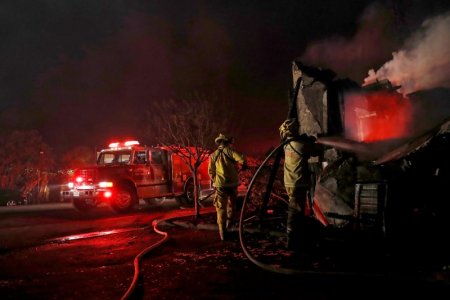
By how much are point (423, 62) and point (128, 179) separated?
9.72m

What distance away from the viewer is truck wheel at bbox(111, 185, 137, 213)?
11.4 metres

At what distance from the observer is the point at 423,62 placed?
10.6 m

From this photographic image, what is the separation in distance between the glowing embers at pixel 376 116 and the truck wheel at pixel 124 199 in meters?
7.37

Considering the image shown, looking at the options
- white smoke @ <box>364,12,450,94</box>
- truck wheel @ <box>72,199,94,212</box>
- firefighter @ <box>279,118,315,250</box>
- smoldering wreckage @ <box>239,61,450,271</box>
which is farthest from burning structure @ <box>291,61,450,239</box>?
truck wheel @ <box>72,199,94,212</box>

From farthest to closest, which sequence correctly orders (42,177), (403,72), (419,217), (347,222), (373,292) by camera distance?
(42,177), (403,72), (347,222), (419,217), (373,292)

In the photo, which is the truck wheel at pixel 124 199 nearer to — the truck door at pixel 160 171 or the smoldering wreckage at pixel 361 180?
the truck door at pixel 160 171

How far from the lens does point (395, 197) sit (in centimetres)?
450

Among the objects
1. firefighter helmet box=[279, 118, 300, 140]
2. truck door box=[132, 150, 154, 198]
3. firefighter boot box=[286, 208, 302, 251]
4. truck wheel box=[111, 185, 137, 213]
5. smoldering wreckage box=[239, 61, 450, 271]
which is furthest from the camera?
truck door box=[132, 150, 154, 198]

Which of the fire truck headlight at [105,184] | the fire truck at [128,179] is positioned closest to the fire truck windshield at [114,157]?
the fire truck at [128,179]

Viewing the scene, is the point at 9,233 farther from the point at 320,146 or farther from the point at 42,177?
the point at 42,177

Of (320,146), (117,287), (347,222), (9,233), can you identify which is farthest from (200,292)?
(9,233)

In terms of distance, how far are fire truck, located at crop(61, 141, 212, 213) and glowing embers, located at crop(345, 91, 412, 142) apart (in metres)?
6.96

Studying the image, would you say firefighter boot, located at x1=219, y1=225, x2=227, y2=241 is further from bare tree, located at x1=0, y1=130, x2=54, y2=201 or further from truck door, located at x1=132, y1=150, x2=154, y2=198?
bare tree, located at x1=0, y1=130, x2=54, y2=201

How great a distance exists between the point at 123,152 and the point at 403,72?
958cm
